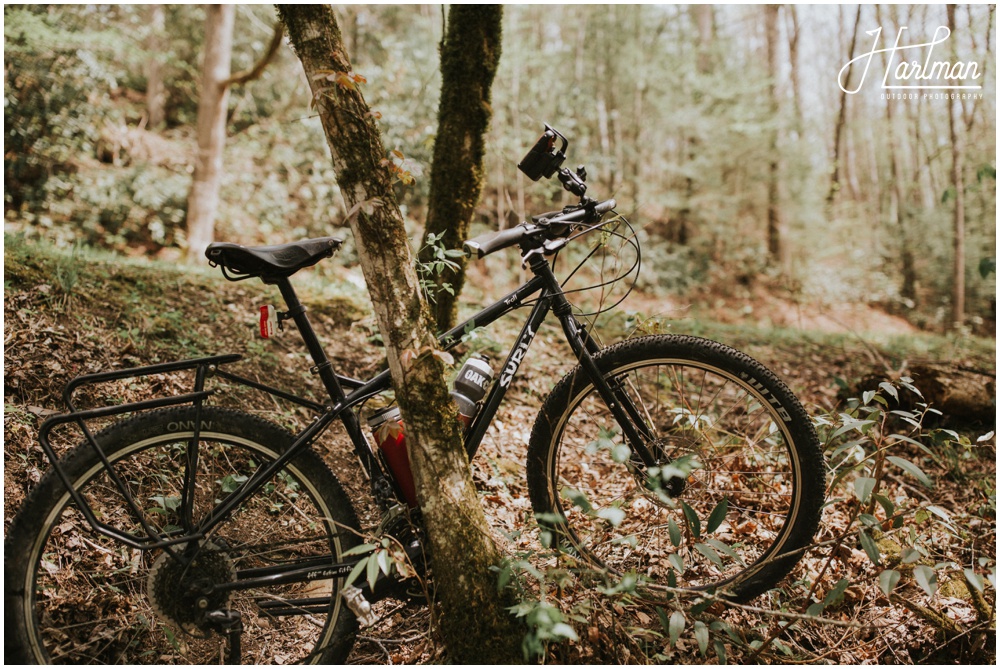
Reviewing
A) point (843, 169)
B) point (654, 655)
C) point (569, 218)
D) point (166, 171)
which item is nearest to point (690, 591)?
point (654, 655)

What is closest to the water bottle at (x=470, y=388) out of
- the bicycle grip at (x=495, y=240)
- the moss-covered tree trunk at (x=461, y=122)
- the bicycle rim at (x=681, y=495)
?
the bicycle rim at (x=681, y=495)

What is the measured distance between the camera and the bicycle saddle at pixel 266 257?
1.82 m

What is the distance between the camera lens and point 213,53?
815 cm

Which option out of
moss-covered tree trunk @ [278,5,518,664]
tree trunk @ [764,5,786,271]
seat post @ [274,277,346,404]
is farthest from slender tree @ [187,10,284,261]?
tree trunk @ [764,5,786,271]

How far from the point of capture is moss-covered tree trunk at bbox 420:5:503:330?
3.25 meters

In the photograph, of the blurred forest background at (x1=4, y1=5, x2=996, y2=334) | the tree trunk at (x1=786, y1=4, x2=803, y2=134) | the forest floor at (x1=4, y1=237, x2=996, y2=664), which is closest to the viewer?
the forest floor at (x1=4, y1=237, x2=996, y2=664)

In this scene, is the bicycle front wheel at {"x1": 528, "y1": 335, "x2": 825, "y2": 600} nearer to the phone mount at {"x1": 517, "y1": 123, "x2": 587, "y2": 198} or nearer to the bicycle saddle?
the phone mount at {"x1": 517, "y1": 123, "x2": 587, "y2": 198}

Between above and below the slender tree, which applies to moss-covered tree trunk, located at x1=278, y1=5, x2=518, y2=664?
below

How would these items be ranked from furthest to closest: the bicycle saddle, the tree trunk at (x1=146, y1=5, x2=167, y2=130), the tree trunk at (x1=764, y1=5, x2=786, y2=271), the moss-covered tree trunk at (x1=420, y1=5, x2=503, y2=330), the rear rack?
1. the tree trunk at (x1=764, y1=5, x2=786, y2=271)
2. the tree trunk at (x1=146, y1=5, x2=167, y2=130)
3. the moss-covered tree trunk at (x1=420, y1=5, x2=503, y2=330)
4. the bicycle saddle
5. the rear rack

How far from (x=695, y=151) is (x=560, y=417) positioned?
39.1ft

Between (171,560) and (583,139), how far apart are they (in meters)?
11.6

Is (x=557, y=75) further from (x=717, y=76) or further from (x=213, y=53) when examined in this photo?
(x=213, y=53)

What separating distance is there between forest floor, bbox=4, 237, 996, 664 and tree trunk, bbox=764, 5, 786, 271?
8756 mm

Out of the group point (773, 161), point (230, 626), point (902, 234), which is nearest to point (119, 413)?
point (230, 626)
